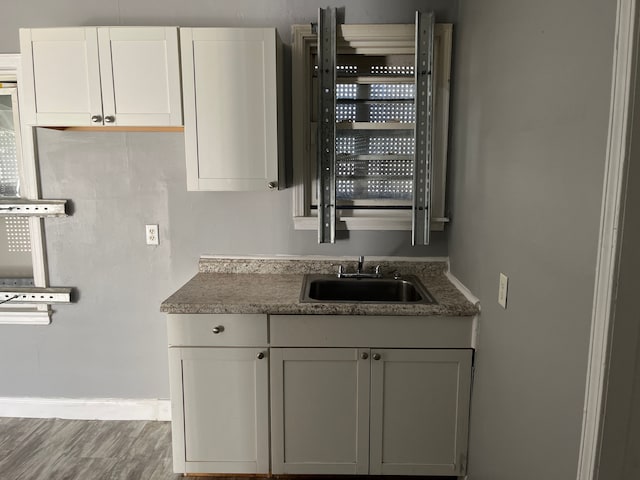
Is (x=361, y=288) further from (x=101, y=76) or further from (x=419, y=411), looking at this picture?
(x=101, y=76)

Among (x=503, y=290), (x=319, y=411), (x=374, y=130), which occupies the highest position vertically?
(x=374, y=130)

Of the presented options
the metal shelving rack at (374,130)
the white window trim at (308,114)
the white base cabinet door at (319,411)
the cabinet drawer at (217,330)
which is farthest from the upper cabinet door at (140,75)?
the white base cabinet door at (319,411)

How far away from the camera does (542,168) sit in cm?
124

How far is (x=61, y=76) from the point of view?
1.91 metres

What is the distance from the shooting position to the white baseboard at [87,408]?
244 cm

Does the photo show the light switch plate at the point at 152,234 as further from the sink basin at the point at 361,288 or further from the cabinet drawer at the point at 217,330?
the sink basin at the point at 361,288

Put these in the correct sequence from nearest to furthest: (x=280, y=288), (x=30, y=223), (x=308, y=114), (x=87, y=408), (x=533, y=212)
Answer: (x=533, y=212), (x=280, y=288), (x=308, y=114), (x=30, y=223), (x=87, y=408)

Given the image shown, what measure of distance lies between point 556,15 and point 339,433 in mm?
1703

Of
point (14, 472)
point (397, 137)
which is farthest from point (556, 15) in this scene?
point (14, 472)

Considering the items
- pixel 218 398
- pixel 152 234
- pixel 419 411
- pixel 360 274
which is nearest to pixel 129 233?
pixel 152 234

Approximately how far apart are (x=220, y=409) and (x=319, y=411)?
43cm

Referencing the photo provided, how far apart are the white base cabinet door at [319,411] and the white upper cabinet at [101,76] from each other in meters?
1.20

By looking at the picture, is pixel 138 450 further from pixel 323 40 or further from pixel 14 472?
pixel 323 40

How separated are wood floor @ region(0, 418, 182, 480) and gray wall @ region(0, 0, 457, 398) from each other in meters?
0.17
